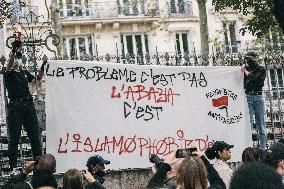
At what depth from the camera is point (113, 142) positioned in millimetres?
8156

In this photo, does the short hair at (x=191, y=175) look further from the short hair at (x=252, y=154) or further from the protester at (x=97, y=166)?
the protester at (x=97, y=166)

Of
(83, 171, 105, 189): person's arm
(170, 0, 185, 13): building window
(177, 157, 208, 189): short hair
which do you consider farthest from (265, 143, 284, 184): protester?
(170, 0, 185, 13): building window

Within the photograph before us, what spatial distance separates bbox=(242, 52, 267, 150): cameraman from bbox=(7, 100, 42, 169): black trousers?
3.58 metres

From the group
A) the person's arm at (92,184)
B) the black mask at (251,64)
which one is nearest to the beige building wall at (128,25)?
the black mask at (251,64)

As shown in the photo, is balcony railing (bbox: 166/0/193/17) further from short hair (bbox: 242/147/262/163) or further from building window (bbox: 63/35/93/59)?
short hair (bbox: 242/147/262/163)

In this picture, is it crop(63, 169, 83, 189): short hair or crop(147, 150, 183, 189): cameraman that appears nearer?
crop(147, 150, 183, 189): cameraman

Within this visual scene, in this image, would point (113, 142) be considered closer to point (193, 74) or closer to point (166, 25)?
point (193, 74)

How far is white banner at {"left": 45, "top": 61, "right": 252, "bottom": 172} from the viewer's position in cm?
792

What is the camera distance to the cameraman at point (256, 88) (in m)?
8.85

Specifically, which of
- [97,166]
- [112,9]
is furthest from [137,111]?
[112,9]

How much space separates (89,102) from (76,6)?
24333 millimetres

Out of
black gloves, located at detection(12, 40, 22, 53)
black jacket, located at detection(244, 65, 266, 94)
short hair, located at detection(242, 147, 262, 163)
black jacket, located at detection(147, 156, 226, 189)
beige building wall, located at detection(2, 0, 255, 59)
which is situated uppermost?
beige building wall, located at detection(2, 0, 255, 59)

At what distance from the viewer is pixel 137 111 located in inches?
332

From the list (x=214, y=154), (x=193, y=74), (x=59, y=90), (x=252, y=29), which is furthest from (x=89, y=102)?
(x=252, y=29)
